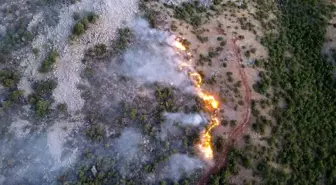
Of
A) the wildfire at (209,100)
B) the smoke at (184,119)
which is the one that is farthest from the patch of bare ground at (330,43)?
the smoke at (184,119)

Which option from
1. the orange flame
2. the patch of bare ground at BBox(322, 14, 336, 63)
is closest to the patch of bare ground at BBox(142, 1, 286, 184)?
the orange flame

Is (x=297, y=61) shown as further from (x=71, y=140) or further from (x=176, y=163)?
(x=71, y=140)

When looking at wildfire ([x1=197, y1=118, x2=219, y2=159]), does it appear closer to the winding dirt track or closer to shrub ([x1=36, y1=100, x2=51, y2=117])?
the winding dirt track

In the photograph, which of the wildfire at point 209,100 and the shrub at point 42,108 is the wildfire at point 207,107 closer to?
the wildfire at point 209,100

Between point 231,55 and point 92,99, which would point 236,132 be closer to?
point 231,55

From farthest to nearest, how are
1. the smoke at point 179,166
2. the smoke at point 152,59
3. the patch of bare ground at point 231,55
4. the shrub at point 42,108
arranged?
the smoke at point 152,59
the patch of bare ground at point 231,55
the shrub at point 42,108
the smoke at point 179,166

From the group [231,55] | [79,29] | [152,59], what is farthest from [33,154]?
[231,55]
